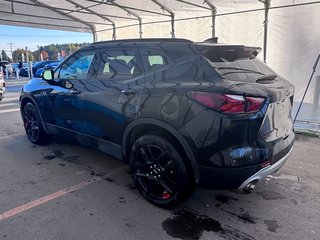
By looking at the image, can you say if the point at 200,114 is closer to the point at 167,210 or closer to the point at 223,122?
the point at 223,122

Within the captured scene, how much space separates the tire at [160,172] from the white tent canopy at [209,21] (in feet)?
16.9

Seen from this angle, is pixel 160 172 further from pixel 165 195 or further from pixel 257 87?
pixel 257 87

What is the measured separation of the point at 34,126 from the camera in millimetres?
4961

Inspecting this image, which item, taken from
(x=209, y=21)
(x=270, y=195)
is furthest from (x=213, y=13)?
(x=270, y=195)

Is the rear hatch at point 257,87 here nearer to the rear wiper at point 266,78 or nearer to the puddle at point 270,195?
the rear wiper at point 266,78

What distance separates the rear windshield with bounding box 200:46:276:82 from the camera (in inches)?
104

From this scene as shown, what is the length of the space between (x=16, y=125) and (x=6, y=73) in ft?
64.8

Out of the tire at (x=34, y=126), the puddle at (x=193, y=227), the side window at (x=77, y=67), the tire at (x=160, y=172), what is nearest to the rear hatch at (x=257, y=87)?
the tire at (x=160, y=172)

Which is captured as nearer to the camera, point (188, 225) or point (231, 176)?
point (231, 176)

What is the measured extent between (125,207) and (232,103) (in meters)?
1.59

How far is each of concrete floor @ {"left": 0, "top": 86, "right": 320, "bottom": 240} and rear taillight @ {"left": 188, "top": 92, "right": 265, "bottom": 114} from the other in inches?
45.0

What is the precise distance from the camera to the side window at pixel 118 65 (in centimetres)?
319

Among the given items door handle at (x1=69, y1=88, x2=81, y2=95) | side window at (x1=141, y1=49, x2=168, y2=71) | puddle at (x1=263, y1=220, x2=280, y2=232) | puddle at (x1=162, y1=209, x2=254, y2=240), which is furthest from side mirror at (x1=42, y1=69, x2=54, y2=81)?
puddle at (x1=263, y1=220, x2=280, y2=232)

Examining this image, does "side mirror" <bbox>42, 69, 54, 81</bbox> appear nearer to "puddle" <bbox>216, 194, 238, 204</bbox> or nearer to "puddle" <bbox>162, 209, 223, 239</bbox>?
"puddle" <bbox>162, 209, 223, 239</bbox>
